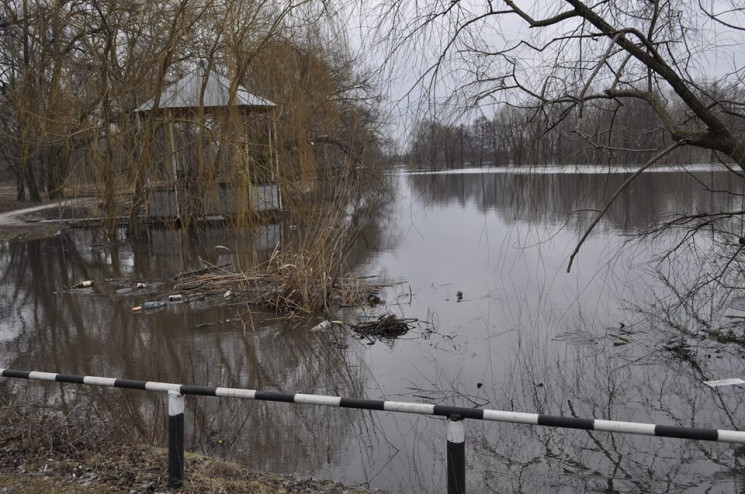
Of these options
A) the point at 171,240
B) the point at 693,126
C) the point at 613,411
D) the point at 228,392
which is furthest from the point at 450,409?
the point at 171,240

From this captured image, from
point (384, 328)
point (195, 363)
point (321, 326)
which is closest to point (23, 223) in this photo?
point (321, 326)

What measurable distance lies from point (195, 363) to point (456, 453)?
206 inches

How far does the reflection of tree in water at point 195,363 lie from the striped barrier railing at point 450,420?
1.43 metres

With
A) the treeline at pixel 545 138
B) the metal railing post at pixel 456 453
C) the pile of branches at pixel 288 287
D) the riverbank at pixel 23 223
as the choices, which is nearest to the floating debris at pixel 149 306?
the pile of branches at pixel 288 287

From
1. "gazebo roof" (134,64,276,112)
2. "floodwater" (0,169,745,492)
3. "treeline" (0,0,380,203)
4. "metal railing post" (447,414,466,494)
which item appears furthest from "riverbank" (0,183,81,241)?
"metal railing post" (447,414,466,494)

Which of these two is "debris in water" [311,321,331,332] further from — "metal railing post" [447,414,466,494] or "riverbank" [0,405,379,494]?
"metal railing post" [447,414,466,494]

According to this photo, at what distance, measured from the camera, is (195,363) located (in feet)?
26.6

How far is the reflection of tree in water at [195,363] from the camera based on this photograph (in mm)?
5750

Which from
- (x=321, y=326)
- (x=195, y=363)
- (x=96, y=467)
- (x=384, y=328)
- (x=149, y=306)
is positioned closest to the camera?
(x=96, y=467)

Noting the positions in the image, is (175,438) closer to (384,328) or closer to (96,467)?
(96,467)

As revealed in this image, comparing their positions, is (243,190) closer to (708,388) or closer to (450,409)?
(708,388)

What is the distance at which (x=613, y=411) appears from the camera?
630 centimetres

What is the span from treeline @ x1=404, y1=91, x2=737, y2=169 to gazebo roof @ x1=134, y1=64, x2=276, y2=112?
29.2 ft

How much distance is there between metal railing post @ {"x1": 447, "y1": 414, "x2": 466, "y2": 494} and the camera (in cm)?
341
